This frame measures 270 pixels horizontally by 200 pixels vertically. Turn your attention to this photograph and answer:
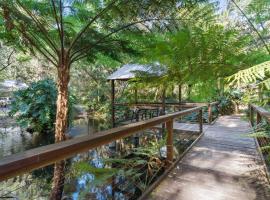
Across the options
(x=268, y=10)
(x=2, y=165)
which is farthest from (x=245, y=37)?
(x=2, y=165)

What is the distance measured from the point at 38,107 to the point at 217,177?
7154mm

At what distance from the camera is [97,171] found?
6.11 ft

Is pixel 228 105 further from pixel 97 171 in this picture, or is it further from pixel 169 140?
pixel 97 171

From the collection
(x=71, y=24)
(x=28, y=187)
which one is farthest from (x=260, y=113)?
(x=28, y=187)

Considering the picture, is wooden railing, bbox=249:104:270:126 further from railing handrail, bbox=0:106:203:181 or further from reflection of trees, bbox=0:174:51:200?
reflection of trees, bbox=0:174:51:200

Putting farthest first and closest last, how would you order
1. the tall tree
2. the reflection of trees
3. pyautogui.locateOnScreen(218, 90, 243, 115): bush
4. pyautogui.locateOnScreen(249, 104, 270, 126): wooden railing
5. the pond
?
pyautogui.locateOnScreen(218, 90, 243, 115): bush → the reflection of trees → the tall tree → pyautogui.locateOnScreen(249, 104, 270, 126): wooden railing → the pond

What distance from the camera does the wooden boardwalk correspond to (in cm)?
246

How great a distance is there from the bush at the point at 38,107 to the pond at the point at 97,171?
1.45 ft

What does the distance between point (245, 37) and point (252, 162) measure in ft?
9.35

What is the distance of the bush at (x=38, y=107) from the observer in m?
8.32

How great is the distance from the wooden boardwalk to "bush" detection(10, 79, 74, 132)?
5.79 meters

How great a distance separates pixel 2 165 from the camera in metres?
0.87

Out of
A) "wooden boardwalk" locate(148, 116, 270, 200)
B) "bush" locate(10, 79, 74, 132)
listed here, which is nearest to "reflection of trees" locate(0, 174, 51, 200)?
"wooden boardwalk" locate(148, 116, 270, 200)

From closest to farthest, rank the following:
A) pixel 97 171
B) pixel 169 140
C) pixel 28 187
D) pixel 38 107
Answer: pixel 97 171, pixel 169 140, pixel 28 187, pixel 38 107
